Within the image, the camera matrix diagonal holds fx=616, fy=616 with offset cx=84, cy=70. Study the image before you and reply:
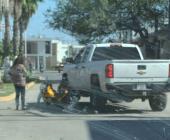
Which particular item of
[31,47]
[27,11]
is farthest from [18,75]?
[31,47]

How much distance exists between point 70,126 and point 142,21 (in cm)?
3166

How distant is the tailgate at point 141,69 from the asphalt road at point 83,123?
1150mm

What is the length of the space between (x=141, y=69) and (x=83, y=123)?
359 centimetres

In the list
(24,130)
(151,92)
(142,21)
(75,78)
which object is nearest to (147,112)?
(151,92)

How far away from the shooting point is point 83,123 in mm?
15422

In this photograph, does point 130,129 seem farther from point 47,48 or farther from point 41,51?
point 47,48

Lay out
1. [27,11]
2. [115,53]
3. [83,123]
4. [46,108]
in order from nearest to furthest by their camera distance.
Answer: [83,123] → [46,108] → [115,53] → [27,11]

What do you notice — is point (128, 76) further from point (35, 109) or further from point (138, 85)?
point (35, 109)

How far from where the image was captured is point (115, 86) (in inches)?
709

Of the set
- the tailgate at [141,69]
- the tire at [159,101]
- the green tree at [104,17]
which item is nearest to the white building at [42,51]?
the green tree at [104,17]

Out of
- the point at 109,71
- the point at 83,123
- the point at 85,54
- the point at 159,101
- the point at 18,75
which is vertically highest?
the point at 85,54

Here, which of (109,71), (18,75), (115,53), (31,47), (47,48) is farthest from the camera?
(47,48)

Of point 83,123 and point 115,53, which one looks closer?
point 83,123

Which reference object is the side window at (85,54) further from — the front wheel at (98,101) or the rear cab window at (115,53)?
the front wheel at (98,101)
